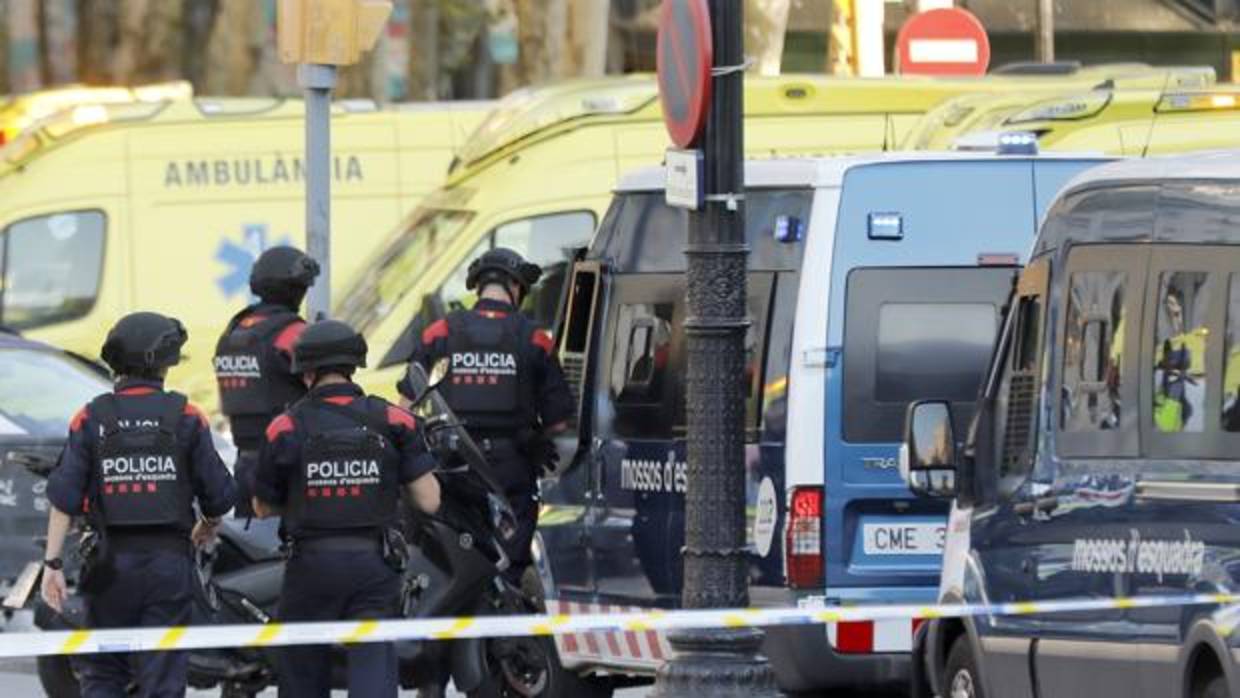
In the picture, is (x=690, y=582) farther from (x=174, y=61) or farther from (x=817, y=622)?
(x=174, y=61)

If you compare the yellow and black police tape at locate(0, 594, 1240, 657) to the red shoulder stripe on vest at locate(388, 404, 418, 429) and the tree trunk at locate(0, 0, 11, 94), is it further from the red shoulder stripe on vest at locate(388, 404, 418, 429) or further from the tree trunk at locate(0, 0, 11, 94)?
the tree trunk at locate(0, 0, 11, 94)

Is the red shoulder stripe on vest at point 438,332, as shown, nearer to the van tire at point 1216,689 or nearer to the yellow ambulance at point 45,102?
the van tire at point 1216,689

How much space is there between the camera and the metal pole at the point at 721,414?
410 inches

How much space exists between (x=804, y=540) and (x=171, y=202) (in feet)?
33.5

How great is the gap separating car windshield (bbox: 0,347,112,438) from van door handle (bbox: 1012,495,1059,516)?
6.94 meters

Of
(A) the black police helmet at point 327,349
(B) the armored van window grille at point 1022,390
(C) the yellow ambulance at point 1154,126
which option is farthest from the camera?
(C) the yellow ambulance at point 1154,126

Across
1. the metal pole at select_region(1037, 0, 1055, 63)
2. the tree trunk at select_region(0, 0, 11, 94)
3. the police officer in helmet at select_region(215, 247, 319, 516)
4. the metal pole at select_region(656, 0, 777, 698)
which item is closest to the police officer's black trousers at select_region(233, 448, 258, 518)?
the police officer in helmet at select_region(215, 247, 319, 516)

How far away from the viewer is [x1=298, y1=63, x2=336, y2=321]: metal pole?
1374cm

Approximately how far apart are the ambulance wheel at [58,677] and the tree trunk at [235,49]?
18.2m

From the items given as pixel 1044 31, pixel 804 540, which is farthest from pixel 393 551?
pixel 1044 31

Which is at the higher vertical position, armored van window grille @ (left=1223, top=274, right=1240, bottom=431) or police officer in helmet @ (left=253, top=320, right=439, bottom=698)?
armored van window grille @ (left=1223, top=274, right=1240, bottom=431)

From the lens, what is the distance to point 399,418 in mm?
10570

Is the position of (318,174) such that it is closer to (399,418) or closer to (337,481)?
(399,418)

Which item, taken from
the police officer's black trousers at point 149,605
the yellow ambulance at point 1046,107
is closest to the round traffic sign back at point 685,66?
the police officer's black trousers at point 149,605
